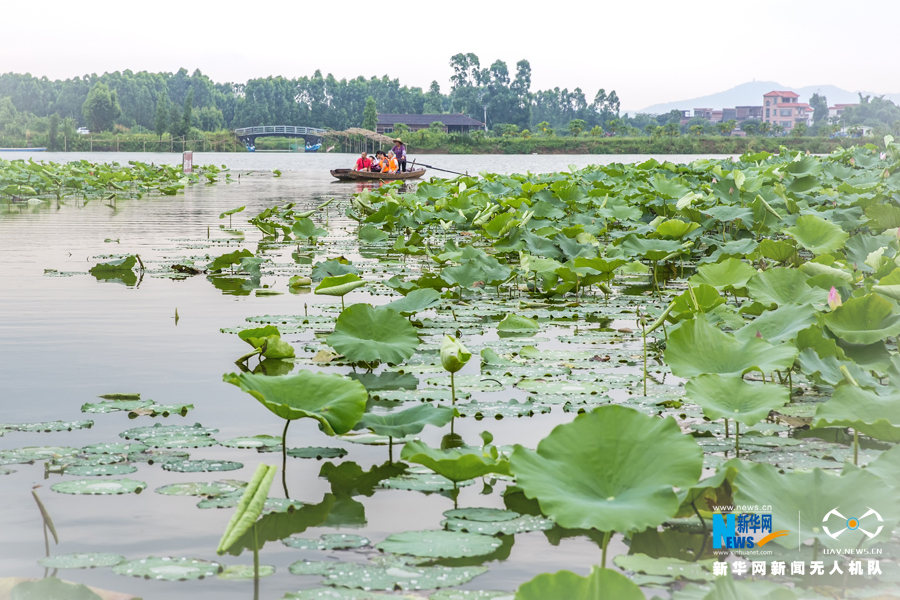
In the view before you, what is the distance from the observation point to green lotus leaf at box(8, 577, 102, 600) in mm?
1309

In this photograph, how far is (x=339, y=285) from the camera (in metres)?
3.30

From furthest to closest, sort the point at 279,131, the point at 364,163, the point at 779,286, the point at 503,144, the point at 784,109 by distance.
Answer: the point at 784,109 → the point at 279,131 → the point at 503,144 → the point at 364,163 → the point at 779,286

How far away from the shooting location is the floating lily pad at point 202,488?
1.87 m

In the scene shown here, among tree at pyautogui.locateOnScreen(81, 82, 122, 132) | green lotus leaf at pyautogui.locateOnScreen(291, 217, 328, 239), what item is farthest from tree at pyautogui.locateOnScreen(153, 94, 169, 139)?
green lotus leaf at pyautogui.locateOnScreen(291, 217, 328, 239)

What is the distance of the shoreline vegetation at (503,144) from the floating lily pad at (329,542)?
60732mm

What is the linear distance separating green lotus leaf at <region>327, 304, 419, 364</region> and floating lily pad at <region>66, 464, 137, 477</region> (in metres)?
0.83

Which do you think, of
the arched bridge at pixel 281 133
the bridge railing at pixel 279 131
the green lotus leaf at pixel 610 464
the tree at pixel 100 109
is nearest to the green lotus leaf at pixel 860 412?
the green lotus leaf at pixel 610 464

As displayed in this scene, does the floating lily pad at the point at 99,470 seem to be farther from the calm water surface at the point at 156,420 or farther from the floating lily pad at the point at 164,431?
A: the floating lily pad at the point at 164,431

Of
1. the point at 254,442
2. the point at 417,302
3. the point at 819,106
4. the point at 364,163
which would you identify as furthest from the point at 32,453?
the point at 819,106

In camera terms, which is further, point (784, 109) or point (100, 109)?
point (784, 109)

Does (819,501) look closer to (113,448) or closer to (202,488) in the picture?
(202,488)

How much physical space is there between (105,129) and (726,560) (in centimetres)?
9631

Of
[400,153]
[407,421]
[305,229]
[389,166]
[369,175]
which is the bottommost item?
[407,421]

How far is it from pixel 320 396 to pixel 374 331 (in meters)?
0.86
